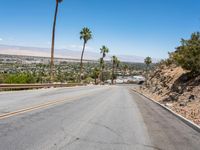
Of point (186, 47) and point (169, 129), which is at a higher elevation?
point (186, 47)

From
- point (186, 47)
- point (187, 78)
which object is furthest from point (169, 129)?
point (187, 78)

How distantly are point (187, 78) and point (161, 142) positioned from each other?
2178cm

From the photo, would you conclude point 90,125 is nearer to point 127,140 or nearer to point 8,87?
point 127,140

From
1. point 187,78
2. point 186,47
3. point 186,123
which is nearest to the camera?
point 186,123

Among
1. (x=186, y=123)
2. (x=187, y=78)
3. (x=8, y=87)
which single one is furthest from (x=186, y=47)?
(x=8, y=87)

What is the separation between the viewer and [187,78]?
28.7 metres

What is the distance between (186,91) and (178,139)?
14.8m

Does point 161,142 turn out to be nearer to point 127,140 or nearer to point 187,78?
point 127,140

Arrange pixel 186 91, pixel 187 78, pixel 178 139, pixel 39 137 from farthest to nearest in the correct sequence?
pixel 187 78 → pixel 186 91 → pixel 178 139 → pixel 39 137

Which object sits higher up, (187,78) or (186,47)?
(186,47)

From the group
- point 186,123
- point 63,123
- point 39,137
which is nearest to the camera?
point 39,137

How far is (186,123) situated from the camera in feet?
40.2

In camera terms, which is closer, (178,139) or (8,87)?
(178,139)

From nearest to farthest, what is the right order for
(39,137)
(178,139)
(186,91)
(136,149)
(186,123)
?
(136,149)
(39,137)
(178,139)
(186,123)
(186,91)
